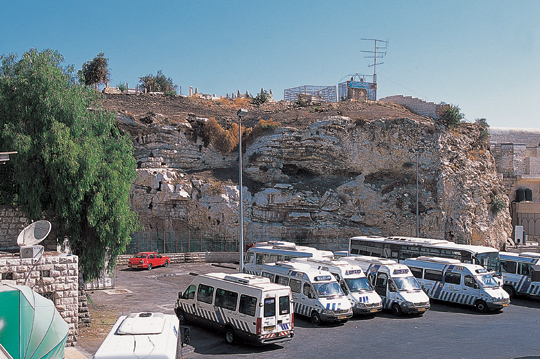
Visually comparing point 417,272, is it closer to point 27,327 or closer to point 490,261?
point 490,261

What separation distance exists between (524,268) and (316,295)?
43.5 feet

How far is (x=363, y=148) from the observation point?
133 ft

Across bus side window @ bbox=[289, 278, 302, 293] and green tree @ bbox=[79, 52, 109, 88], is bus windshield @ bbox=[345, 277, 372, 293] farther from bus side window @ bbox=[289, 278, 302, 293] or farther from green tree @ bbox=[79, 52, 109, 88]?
green tree @ bbox=[79, 52, 109, 88]

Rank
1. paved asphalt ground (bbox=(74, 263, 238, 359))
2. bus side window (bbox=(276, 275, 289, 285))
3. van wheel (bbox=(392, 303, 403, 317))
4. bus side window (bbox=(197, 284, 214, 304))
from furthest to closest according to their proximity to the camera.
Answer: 1. van wheel (bbox=(392, 303, 403, 317))
2. bus side window (bbox=(276, 275, 289, 285))
3. bus side window (bbox=(197, 284, 214, 304))
4. paved asphalt ground (bbox=(74, 263, 238, 359))

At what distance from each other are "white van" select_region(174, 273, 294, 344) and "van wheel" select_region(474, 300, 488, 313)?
10.2 m

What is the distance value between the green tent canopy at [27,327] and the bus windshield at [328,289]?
30.5 ft

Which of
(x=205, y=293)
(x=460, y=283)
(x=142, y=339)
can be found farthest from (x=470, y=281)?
(x=142, y=339)

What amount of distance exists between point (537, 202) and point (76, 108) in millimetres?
51657

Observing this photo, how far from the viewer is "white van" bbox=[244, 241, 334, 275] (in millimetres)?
22500

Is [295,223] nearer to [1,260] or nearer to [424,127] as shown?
[424,127]

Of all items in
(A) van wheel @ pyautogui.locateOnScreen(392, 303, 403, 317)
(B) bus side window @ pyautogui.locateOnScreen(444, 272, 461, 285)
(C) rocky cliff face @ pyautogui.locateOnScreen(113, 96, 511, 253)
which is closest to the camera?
(A) van wheel @ pyautogui.locateOnScreen(392, 303, 403, 317)

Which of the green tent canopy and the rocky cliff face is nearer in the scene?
the green tent canopy

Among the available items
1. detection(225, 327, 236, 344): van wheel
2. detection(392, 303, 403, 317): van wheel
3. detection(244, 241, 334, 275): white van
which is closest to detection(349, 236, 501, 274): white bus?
detection(244, 241, 334, 275): white van

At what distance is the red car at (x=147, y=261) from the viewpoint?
29625 millimetres
